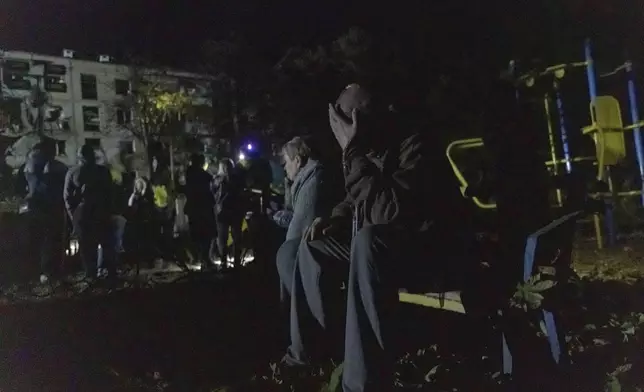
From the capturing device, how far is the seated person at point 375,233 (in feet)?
6.82

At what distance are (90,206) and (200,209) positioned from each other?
0.40m

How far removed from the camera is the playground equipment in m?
2.57

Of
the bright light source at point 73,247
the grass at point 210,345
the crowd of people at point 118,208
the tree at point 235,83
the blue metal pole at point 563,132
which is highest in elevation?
the tree at point 235,83

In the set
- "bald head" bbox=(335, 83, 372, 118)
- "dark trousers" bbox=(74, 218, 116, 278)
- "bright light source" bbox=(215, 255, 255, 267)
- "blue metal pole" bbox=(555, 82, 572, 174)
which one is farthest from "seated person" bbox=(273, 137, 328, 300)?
"blue metal pole" bbox=(555, 82, 572, 174)

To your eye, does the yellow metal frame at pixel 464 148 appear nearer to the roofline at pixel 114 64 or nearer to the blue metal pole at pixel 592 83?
the blue metal pole at pixel 592 83

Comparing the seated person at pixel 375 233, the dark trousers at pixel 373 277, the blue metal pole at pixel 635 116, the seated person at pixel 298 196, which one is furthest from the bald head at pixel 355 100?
the blue metal pole at pixel 635 116

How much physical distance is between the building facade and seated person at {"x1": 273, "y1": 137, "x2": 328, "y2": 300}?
15.2 inches

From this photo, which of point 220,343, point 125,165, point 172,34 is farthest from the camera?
point 220,343

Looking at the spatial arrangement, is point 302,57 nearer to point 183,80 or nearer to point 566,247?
point 183,80

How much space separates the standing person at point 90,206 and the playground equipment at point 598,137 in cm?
136

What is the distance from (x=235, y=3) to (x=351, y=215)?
97 cm

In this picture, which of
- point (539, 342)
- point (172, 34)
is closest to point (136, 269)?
point (172, 34)

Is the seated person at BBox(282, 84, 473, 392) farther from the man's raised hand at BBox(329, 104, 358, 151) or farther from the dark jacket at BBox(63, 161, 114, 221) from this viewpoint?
the dark jacket at BBox(63, 161, 114, 221)

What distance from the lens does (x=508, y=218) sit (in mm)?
2373
